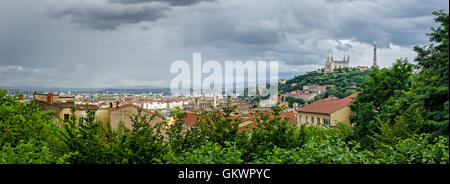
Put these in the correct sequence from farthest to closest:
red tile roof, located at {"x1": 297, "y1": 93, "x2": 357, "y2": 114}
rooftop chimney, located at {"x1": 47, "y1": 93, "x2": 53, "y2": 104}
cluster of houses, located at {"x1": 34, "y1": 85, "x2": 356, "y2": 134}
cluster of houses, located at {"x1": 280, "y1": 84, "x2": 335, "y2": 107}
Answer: cluster of houses, located at {"x1": 280, "y1": 84, "x2": 335, "y2": 107} → red tile roof, located at {"x1": 297, "y1": 93, "x2": 357, "y2": 114} → rooftop chimney, located at {"x1": 47, "y1": 93, "x2": 53, "y2": 104} → cluster of houses, located at {"x1": 34, "y1": 85, "x2": 356, "y2": 134}

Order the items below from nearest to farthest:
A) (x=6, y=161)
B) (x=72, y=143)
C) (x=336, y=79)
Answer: (x=6, y=161) → (x=72, y=143) → (x=336, y=79)

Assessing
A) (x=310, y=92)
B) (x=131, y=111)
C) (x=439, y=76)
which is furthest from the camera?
(x=310, y=92)

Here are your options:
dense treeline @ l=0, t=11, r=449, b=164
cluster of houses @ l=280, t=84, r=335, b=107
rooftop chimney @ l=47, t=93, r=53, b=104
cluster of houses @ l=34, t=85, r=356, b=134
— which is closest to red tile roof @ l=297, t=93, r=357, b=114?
cluster of houses @ l=34, t=85, r=356, b=134

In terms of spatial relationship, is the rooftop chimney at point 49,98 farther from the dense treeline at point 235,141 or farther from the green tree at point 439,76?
the green tree at point 439,76

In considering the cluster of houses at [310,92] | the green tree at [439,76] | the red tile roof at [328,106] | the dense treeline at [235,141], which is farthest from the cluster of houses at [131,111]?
the cluster of houses at [310,92]

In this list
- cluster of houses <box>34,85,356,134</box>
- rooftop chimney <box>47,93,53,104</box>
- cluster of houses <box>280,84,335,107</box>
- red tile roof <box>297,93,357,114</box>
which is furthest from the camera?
cluster of houses <box>280,84,335,107</box>

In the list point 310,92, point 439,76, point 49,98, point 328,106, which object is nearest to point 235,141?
Answer: point 439,76

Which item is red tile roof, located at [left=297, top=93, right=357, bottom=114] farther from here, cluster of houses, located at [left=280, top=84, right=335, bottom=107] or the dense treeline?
cluster of houses, located at [left=280, top=84, right=335, bottom=107]

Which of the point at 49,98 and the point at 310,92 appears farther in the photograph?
the point at 310,92

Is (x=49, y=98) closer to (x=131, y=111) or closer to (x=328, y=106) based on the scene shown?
(x=131, y=111)

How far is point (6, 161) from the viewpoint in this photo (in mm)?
7523
